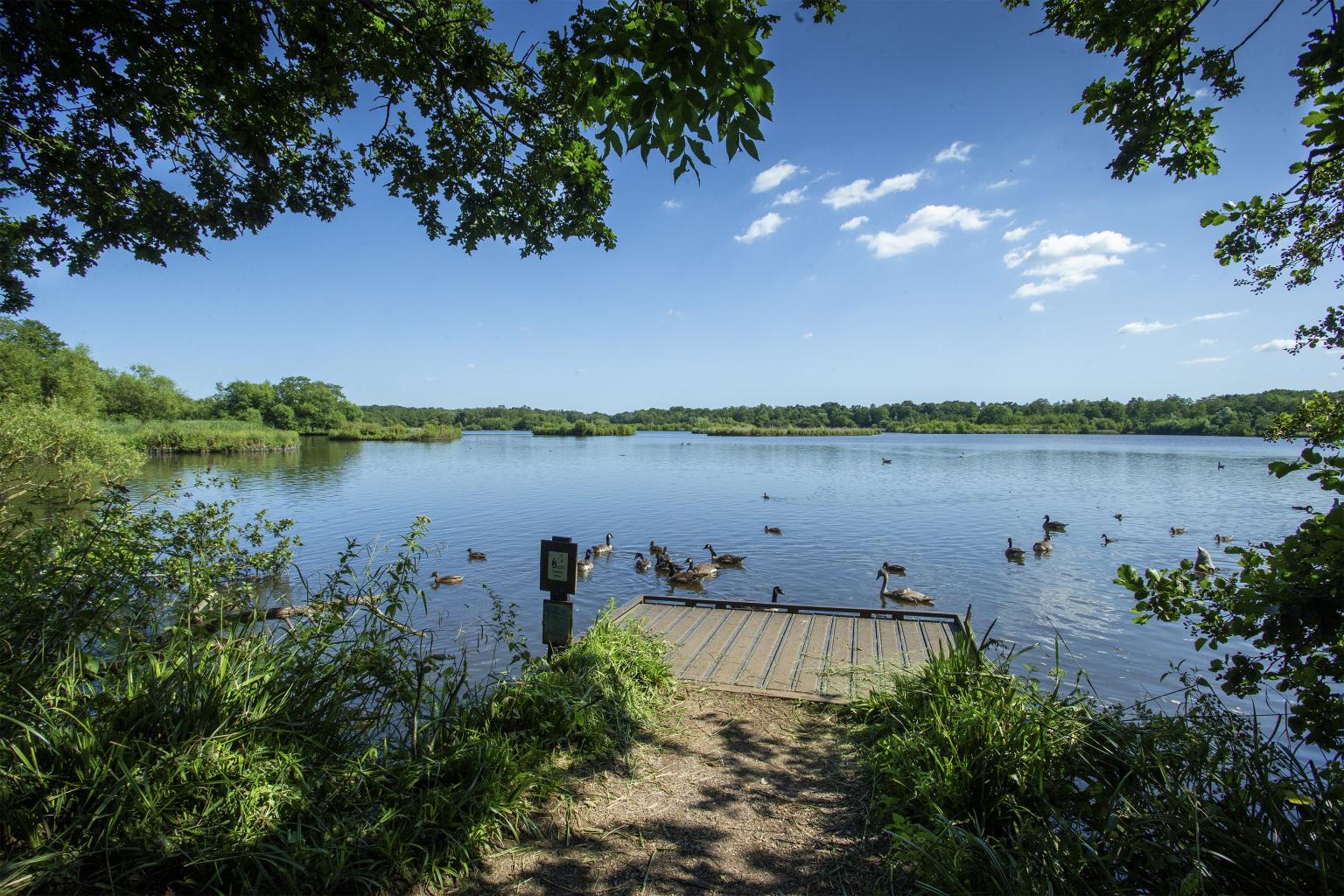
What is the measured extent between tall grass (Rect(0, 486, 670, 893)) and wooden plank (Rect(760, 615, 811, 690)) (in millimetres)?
1895

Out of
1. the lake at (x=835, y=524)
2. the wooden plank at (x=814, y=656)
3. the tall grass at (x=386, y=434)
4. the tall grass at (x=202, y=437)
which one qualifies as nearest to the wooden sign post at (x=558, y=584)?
the wooden plank at (x=814, y=656)

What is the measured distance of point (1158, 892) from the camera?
227 centimetres

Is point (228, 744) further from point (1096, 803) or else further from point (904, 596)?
point (904, 596)

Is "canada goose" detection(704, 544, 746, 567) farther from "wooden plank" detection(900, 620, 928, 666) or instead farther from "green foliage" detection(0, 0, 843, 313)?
"green foliage" detection(0, 0, 843, 313)

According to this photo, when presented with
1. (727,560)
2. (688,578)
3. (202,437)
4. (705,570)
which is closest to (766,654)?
(688,578)

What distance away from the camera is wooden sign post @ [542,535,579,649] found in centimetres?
509

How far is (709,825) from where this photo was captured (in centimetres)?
338

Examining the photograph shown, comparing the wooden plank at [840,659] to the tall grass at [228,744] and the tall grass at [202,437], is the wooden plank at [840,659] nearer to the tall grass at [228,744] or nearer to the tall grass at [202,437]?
the tall grass at [228,744]

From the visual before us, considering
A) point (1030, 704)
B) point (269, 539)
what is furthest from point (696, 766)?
point (269, 539)

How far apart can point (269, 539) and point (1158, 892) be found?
2019 cm

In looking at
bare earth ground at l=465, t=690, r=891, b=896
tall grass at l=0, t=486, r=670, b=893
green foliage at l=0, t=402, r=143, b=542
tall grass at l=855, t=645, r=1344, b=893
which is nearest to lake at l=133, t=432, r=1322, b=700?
green foliage at l=0, t=402, r=143, b=542

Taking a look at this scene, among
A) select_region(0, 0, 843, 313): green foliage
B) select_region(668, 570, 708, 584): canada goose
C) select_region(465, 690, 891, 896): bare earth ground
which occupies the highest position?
select_region(0, 0, 843, 313): green foliage

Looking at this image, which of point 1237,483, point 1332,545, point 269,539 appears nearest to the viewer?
point 1332,545

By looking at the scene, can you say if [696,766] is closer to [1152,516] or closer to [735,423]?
[1152,516]
